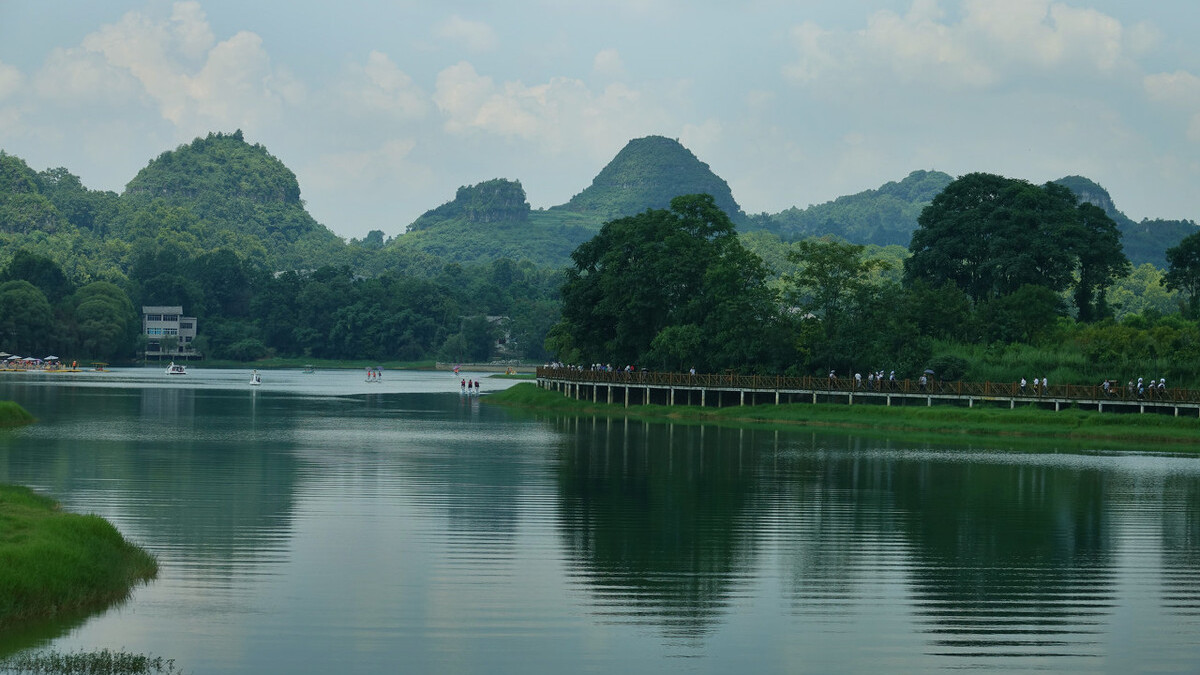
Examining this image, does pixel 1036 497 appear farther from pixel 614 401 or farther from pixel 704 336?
pixel 614 401

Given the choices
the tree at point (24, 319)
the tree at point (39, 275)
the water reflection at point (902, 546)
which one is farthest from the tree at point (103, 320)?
the water reflection at point (902, 546)

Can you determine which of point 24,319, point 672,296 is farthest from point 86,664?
point 24,319

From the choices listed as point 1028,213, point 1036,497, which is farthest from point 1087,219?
point 1036,497

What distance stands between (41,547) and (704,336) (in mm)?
67875

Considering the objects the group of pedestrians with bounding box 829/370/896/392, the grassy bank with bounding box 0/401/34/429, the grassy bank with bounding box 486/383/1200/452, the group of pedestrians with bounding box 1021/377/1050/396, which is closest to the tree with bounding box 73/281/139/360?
the grassy bank with bounding box 486/383/1200/452

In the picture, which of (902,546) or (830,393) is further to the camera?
(830,393)

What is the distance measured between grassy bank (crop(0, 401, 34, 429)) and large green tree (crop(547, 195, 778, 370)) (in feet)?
131

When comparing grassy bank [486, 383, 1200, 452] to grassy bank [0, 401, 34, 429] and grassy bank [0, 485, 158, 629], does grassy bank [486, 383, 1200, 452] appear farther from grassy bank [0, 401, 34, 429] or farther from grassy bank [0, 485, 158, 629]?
grassy bank [0, 485, 158, 629]

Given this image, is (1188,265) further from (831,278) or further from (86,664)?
(86,664)

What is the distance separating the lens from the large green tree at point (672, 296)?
282 ft

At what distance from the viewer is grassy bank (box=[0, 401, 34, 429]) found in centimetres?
6006

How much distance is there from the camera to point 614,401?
9312 cm

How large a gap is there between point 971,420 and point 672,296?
27354 mm

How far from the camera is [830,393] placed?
80312mm
